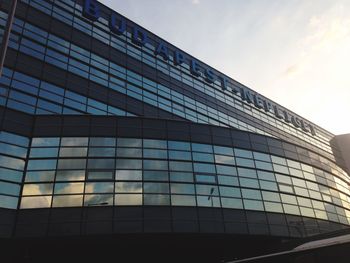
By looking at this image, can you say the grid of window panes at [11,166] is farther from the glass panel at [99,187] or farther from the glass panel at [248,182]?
the glass panel at [248,182]

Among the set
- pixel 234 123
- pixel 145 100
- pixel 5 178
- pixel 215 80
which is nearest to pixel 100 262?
pixel 5 178

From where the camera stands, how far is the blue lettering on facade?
40147 mm

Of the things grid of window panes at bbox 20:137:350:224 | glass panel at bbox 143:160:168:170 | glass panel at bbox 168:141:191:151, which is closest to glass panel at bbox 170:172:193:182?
grid of window panes at bbox 20:137:350:224

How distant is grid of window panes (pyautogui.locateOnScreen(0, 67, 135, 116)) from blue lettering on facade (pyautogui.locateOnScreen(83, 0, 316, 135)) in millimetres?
11463

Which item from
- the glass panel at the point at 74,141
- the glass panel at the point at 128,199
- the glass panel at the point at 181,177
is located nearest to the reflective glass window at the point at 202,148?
the glass panel at the point at 181,177

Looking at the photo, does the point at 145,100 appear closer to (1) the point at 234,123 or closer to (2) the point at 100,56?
(2) the point at 100,56

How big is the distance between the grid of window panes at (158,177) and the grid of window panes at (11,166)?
1.79 ft

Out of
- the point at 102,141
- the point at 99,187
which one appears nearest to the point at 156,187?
the point at 99,187

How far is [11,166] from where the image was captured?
918 inches

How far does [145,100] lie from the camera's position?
1515 inches

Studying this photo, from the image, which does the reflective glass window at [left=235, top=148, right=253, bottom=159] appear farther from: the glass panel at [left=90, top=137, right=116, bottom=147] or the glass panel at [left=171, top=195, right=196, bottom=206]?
the glass panel at [left=90, top=137, right=116, bottom=147]

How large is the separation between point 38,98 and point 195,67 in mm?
24725

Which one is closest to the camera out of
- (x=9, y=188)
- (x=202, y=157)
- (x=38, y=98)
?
(x=9, y=188)

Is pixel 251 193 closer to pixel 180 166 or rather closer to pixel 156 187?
pixel 180 166
